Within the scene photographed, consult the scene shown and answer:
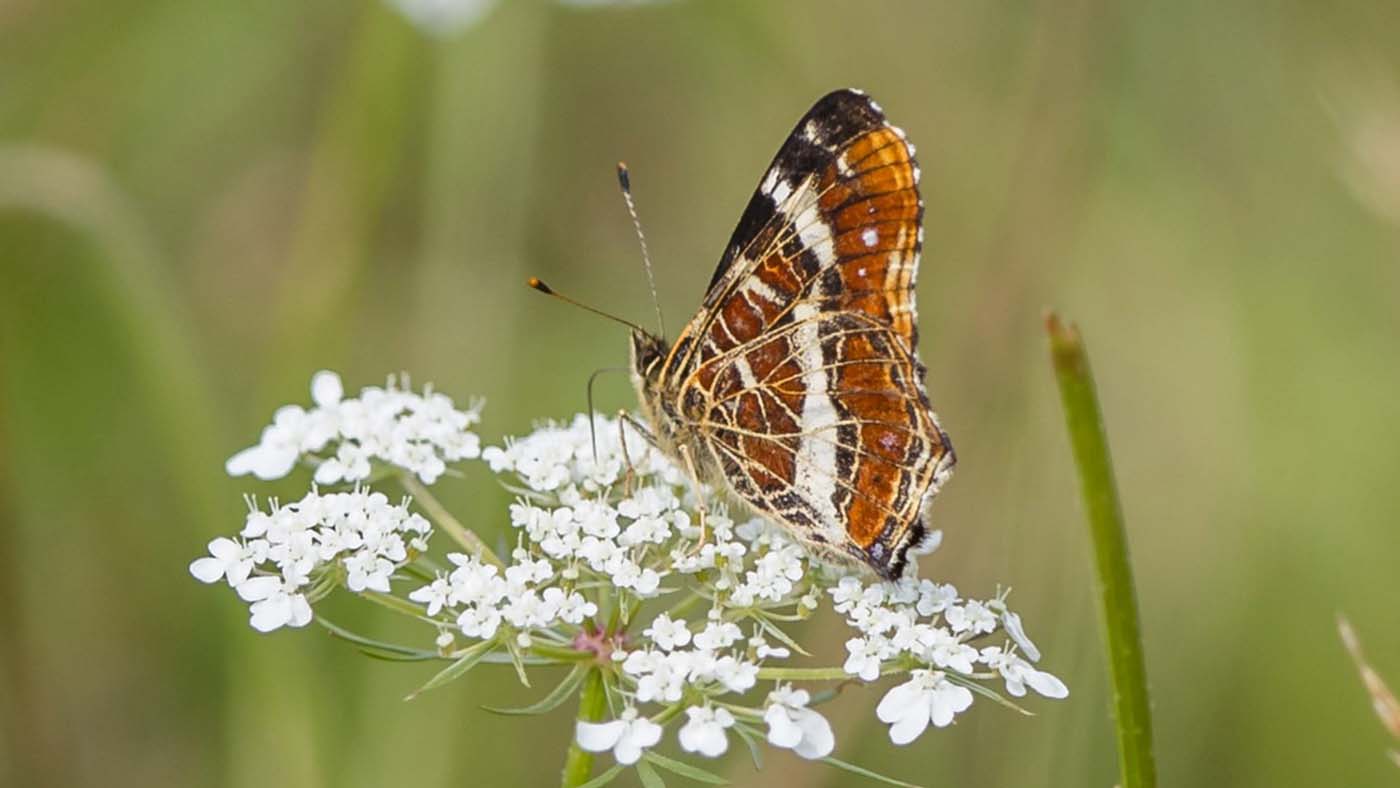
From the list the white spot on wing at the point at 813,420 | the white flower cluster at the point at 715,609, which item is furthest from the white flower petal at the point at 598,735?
the white spot on wing at the point at 813,420

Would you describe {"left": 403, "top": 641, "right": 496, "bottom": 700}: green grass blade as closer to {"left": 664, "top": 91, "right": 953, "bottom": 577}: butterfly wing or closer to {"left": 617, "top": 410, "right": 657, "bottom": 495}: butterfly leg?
{"left": 617, "top": 410, "right": 657, "bottom": 495}: butterfly leg

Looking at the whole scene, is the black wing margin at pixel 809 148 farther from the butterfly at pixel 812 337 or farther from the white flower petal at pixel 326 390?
the white flower petal at pixel 326 390

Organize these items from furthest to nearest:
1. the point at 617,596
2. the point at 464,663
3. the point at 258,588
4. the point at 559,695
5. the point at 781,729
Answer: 1. the point at 617,596
2. the point at 258,588
3. the point at 559,695
4. the point at 464,663
5. the point at 781,729

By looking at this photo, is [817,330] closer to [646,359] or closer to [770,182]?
[770,182]

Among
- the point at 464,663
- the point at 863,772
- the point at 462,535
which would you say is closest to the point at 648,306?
the point at 462,535

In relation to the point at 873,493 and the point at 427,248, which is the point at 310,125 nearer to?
the point at 427,248

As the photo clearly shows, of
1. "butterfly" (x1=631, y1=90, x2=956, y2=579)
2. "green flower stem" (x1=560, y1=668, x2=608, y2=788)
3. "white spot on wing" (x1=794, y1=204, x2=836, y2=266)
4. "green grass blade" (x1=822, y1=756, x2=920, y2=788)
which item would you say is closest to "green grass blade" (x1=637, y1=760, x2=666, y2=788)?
"green flower stem" (x1=560, y1=668, x2=608, y2=788)
